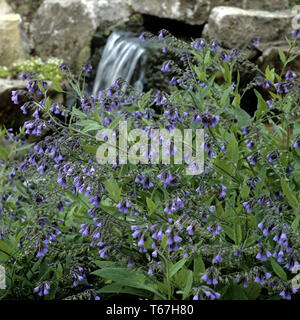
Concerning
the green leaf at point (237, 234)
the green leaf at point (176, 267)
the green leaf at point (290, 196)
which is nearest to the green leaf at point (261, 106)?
the green leaf at point (290, 196)

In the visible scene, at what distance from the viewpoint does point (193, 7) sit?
22.2 ft

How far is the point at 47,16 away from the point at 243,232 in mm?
7190

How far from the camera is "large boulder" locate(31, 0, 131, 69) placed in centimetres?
772

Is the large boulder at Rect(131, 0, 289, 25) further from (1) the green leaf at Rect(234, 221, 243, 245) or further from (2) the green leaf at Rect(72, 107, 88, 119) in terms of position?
(1) the green leaf at Rect(234, 221, 243, 245)

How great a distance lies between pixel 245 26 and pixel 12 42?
403 cm

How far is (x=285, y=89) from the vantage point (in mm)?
2326

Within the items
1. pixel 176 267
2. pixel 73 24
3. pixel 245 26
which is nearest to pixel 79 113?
pixel 176 267

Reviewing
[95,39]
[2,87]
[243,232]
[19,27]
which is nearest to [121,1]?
[95,39]

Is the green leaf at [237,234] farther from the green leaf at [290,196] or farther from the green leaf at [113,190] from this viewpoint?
the green leaf at [113,190]

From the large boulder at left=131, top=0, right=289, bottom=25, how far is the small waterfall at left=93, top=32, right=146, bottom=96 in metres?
0.57

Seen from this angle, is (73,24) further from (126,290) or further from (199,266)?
(199,266)

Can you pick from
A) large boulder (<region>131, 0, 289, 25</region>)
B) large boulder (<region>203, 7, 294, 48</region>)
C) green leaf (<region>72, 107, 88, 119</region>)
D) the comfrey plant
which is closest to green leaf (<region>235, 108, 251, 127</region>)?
the comfrey plant

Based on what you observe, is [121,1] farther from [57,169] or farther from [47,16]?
[57,169]

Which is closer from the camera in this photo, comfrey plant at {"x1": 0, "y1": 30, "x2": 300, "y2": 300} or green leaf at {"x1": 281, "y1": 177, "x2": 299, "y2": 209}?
comfrey plant at {"x1": 0, "y1": 30, "x2": 300, "y2": 300}
